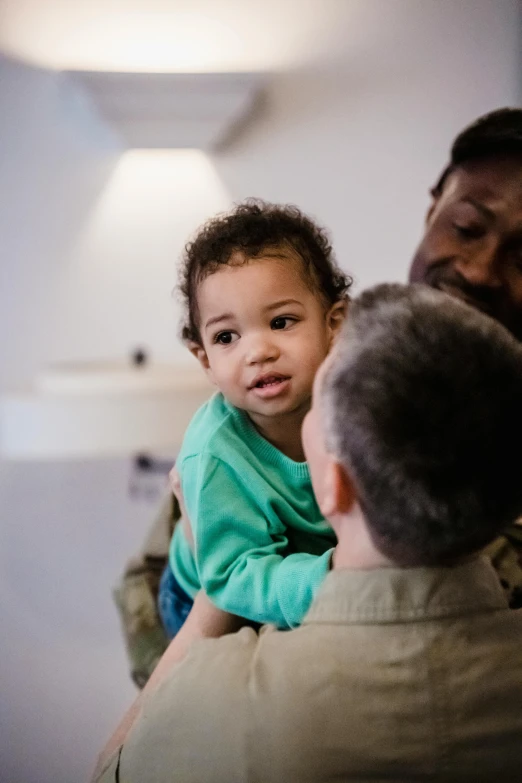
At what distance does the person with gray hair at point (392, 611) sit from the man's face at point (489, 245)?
0.52 metres

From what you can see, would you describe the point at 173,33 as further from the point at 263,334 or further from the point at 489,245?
the point at 263,334

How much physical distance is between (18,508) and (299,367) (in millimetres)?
1510

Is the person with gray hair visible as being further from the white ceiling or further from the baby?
the white ceiling

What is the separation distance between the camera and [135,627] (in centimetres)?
132

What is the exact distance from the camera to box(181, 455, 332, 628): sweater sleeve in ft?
2.74

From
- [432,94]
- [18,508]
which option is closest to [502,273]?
[432,94]

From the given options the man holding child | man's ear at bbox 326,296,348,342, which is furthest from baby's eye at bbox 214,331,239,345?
the man holding child

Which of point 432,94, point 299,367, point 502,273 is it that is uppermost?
point 432,94

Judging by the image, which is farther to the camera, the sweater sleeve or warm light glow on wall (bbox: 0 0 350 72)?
warm light glow on wall (bbox: 0 0 350 72)

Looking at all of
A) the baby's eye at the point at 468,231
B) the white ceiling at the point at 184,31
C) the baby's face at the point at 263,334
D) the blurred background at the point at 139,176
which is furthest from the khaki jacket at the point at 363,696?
the white ceiling at the point at 184,31

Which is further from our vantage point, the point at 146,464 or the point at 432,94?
the point at 146,464

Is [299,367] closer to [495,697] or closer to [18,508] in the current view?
[495,697]

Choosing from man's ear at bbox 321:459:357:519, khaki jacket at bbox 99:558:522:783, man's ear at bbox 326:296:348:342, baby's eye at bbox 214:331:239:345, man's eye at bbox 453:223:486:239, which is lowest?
khaki jacket at bbox 99:558:522:783

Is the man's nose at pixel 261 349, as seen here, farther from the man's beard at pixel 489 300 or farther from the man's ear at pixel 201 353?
the man's beard at pixel 489 300
